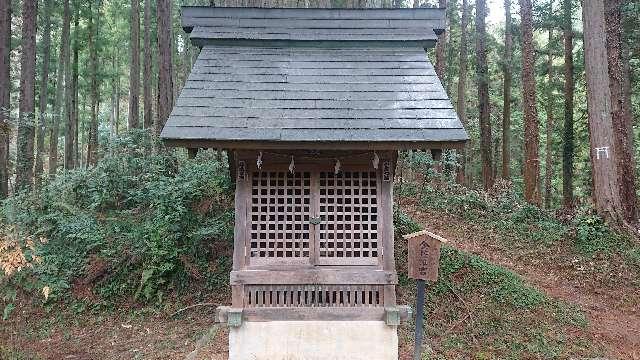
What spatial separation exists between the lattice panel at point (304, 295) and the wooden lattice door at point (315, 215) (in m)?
0.33

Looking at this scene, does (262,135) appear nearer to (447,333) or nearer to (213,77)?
(213,77)

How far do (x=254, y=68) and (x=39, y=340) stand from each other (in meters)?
6.10

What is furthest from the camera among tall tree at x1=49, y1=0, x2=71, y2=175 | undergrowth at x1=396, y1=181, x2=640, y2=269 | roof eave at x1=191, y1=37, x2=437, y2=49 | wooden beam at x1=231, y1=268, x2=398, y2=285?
tall tree at x1=49, y1=0, x2=71, y2=175

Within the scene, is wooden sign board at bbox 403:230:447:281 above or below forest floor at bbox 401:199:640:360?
above

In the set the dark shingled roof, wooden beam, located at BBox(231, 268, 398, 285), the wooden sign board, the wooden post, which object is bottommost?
the wooden post

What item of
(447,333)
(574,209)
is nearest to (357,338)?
(447,333)

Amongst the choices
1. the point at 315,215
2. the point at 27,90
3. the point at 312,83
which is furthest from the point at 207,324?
the point at 27,90

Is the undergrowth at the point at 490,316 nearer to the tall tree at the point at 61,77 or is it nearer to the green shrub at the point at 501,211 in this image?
the green shrub at the point at 501,211

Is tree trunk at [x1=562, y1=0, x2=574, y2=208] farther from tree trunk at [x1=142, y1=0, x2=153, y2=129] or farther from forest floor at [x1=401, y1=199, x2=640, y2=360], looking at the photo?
tree trunk at [x1=142, y1=0, x2=153, y2=129]

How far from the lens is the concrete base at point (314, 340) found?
229 inches

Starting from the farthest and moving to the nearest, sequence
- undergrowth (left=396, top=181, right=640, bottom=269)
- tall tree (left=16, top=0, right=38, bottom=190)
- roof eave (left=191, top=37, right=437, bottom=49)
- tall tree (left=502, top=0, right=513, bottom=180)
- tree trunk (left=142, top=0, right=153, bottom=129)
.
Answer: tall tree (left=502, top=0, right=513, bottom=180)
tree trunk (left=142, top=0, right=153, bottom=129)
tall tree (left=16, top=0, right=38, bottom=190)
undergrowth (left=396, top=181, right=640, bottom=269)
roof eave (left=191, top=37, right=437, bottom=49)

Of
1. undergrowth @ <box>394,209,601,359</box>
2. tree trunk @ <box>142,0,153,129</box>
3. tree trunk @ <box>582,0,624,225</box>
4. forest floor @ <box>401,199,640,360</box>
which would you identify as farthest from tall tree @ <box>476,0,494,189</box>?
tree trunk @ <box>142,0,153,129</box>

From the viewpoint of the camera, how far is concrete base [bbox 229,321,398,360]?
5.80m

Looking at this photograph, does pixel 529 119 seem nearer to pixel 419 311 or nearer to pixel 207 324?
pixel 419 311
